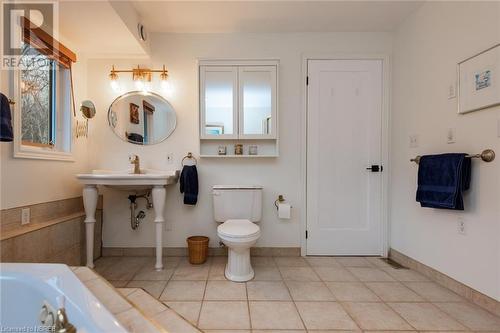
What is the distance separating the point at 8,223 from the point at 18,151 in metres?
0.48

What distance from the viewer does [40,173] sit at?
1927 mm

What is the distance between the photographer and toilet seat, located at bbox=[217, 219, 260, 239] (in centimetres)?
194

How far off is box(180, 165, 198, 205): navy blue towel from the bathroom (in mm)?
140

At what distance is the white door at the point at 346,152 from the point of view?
2580 mm

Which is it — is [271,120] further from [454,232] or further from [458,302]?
[458,302]

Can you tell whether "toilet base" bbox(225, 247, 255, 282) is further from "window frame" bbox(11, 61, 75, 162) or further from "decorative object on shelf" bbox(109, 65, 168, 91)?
"decorative object on shelf" bbox(109, 65, 168, 91)

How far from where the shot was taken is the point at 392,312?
160 cm

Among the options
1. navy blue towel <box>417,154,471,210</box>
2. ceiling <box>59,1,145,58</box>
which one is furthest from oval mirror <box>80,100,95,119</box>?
navy blue towel <box>417,154,471,210</box>

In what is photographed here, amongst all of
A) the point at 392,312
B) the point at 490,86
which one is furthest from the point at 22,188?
the point at 490,86

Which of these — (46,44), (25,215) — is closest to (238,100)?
(46,44)

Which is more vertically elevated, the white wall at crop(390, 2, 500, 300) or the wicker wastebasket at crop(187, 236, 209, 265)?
the white wall at crop(390, 2, 500, 300)

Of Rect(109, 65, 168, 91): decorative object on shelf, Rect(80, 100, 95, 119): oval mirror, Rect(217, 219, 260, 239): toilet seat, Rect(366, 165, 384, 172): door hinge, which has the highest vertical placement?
Rect(109, 65, 168, 91): decorative object on shelf

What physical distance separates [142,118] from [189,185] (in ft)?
2.93

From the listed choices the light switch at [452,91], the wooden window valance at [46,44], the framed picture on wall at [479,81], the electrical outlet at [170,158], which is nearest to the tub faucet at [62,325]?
the electrical outlet at [170,158]
